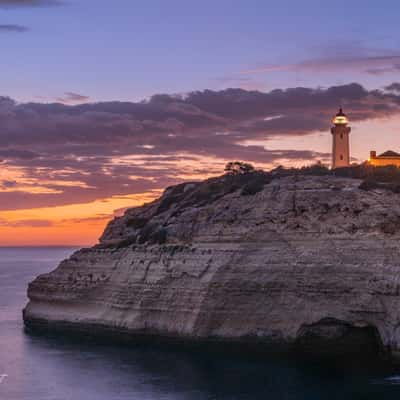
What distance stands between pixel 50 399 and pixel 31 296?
2497cm

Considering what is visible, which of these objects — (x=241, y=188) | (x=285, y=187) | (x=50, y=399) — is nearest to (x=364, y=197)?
(x=285, y=187)

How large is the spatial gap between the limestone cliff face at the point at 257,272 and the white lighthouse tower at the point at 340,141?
15.3 metres

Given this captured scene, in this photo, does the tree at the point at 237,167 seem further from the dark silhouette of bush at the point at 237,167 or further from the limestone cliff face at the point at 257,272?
the limestone cliff face at the point at 257,272

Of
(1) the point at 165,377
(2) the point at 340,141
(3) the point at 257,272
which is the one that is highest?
(2) the point at 340,141

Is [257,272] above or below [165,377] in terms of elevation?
above

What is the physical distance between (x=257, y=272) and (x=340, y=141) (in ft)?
89.6

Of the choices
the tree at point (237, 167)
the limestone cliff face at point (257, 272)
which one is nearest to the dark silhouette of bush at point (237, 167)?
the tree at point (237, 167)

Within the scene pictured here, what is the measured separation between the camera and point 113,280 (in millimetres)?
57312

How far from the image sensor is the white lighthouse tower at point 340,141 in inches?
2899

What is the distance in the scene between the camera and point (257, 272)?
5009 centimetres

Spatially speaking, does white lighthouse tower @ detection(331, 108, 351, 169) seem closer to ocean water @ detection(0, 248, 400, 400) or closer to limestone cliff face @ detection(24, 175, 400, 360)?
limestone cliff face @ detection(24, 175, 400, 360)

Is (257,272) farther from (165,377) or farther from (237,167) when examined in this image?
(237,167)

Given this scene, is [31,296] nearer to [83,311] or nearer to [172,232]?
[83,311]

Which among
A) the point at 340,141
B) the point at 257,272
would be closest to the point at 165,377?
the point at 257,272
